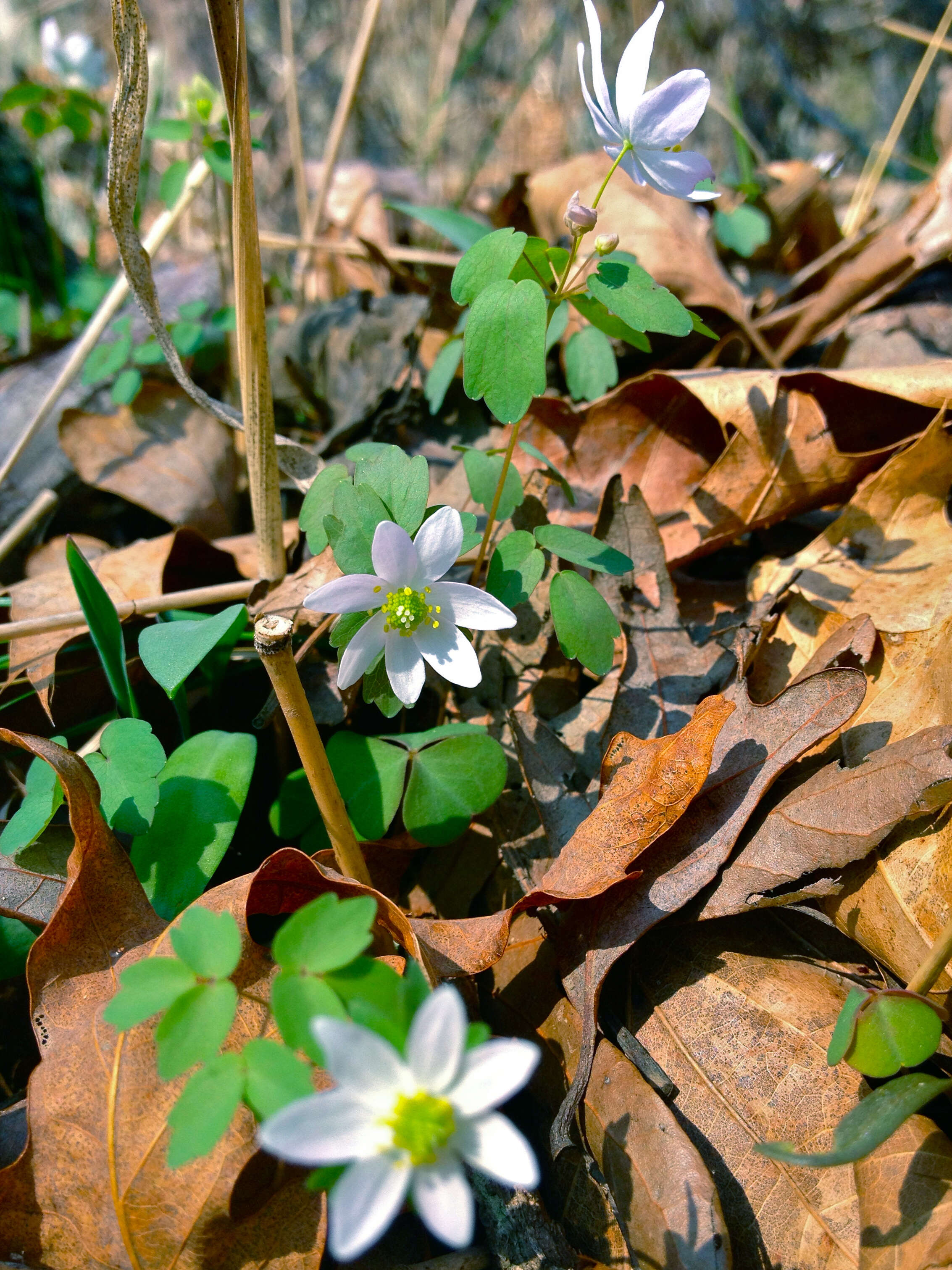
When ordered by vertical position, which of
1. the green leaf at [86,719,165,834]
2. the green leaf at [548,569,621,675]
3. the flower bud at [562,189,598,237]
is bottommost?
the green leaf at [86,719,165,834]

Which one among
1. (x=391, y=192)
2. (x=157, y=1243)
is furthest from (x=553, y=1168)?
(x=391, y=192)

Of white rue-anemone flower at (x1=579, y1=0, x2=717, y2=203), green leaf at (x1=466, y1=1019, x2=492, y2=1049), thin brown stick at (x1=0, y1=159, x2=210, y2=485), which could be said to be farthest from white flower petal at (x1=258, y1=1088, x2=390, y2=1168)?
thin brown stick at (x1=0, y1=159, x2=210, y2=485)

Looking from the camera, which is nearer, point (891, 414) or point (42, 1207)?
point (42, 1207)

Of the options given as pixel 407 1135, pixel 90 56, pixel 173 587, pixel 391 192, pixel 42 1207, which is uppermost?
pixel 90 56

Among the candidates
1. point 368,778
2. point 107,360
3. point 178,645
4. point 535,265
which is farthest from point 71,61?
point 368,778

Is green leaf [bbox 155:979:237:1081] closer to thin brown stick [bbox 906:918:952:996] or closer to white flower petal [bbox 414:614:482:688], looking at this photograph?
white flower petal [bbox 414:614:482:688]

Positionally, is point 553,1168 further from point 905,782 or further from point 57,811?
point 57,811

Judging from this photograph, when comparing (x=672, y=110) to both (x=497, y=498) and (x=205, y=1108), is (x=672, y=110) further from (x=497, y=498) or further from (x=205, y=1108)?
(x=205, y=1108)
